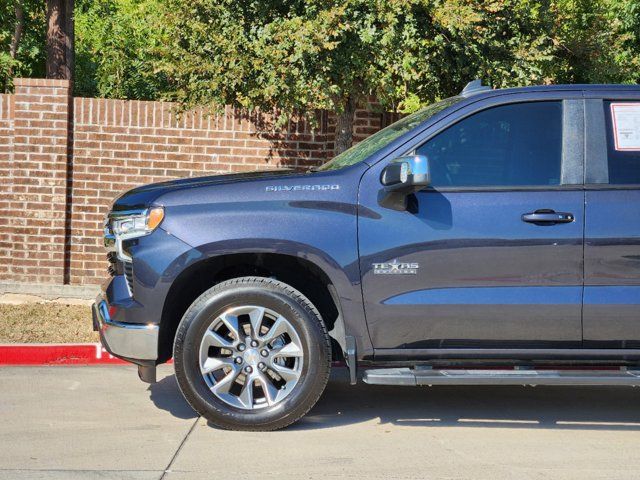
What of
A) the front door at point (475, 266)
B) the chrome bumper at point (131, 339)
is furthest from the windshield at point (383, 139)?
the chrome bumper at point (131, 339)

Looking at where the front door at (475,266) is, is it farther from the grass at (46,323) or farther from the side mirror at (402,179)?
the grass at (46,323)

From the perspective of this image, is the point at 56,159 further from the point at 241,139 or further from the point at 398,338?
the point at 398,338

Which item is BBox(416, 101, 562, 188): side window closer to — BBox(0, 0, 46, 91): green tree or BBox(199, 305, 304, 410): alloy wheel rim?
BBox(199, 305, 304, 410): alloy wheel rim

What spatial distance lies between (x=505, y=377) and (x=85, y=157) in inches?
251

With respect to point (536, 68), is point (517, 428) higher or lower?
lower

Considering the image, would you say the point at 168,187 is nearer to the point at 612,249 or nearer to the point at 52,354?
the point at 52,354

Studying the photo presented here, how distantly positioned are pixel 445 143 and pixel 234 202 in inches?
50.7

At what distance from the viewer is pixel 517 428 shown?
5789 millimetres

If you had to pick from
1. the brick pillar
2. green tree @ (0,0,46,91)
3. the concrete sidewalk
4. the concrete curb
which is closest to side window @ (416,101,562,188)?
the concrete sidewalk

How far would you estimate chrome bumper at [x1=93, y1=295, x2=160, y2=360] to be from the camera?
5.45 meters

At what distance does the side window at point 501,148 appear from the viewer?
5500mm

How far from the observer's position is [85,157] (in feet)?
33.7

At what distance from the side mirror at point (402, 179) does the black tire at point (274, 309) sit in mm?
767

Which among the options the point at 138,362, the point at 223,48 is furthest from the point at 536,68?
the point at 138,362
